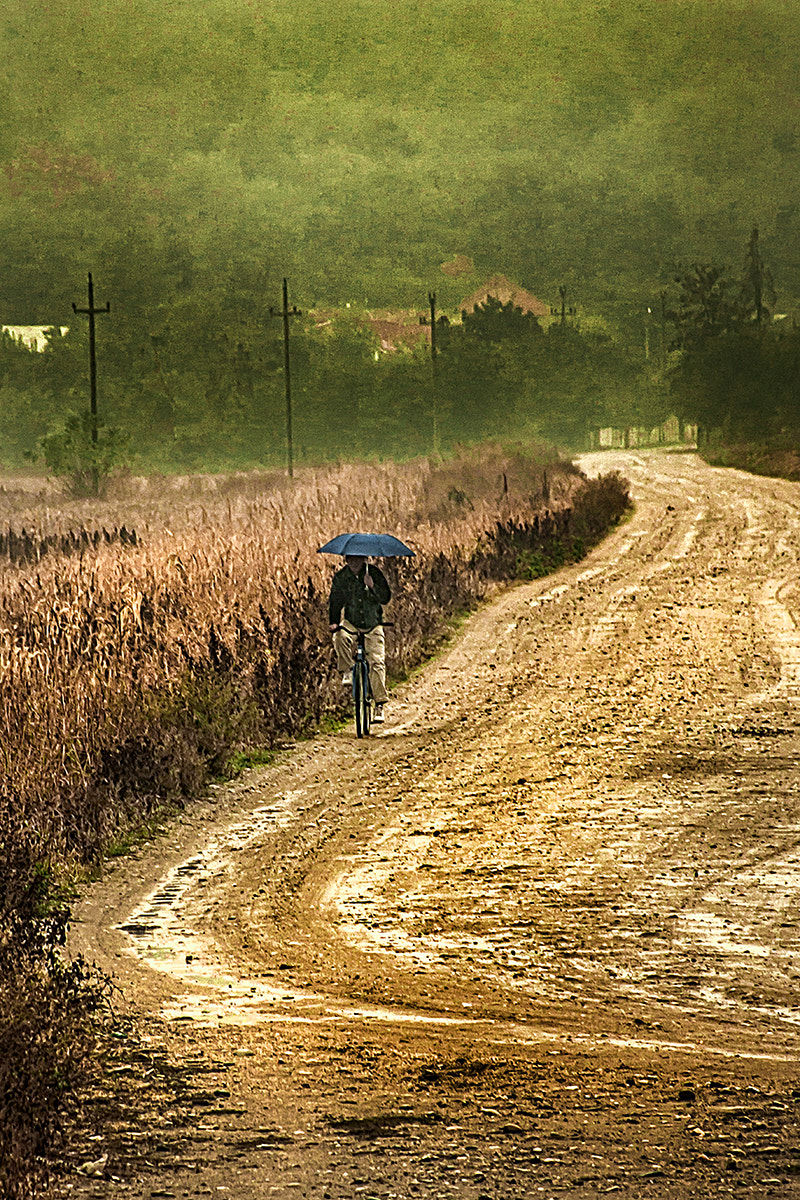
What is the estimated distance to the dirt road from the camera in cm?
532

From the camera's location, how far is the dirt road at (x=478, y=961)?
5.32 meters

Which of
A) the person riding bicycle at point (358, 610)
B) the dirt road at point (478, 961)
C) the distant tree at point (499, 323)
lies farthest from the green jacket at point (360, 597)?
the distant tree at point (499, 323)

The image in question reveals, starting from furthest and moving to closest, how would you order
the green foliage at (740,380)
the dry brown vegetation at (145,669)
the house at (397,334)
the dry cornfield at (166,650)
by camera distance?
the house at (397,334) < the green foliage at (740,380) < the dry cornfield at (166,650) < the dry brown vegetation at (145,669)

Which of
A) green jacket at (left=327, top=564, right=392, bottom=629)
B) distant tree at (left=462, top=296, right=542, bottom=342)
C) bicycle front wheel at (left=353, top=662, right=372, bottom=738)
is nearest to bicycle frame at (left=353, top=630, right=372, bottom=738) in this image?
bicycle front wheel at (left=353, top=662, right=372, bottom=738)

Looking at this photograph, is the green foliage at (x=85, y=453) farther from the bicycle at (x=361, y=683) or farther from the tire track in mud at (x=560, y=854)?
the bicycle at (x=361, y=683)

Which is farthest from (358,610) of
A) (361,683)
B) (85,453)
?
(85,453)

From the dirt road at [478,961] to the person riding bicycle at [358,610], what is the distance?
762 millimetres

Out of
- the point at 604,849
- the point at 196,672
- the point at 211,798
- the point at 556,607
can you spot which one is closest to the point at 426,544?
the point at 556,607

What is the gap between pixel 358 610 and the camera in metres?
13.1

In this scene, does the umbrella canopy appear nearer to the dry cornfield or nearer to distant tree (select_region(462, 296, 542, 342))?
the dry cornfield

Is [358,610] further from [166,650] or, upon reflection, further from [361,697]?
[166,650]

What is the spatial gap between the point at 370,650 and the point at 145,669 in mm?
1970

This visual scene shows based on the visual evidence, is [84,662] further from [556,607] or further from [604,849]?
[556,607]

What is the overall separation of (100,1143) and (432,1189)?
126cm
